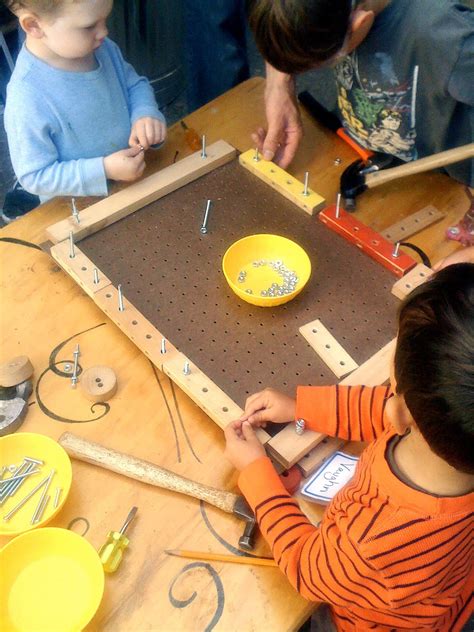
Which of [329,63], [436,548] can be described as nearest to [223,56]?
[329,63]

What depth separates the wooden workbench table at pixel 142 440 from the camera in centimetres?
79

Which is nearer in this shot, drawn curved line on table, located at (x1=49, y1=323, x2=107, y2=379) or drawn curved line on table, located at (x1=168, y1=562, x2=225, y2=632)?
drawn curved line on table, located at (x1=168, y1=562, x2=225, y2=632)

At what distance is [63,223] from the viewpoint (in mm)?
1181

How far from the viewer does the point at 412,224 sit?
4.20 feet

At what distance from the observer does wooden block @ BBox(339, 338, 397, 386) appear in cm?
100

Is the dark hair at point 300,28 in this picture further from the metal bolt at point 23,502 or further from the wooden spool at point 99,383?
the metal bolt at point 23,502

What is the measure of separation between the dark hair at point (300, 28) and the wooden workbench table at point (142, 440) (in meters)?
0.37

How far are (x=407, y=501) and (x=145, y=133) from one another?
92cm

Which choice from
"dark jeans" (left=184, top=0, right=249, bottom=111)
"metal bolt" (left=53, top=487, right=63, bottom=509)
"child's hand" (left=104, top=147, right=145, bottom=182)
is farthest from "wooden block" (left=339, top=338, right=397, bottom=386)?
"dark jeans" (left=184, top=0, right=249, bottom=111)

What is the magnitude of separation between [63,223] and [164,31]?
1.30 metres

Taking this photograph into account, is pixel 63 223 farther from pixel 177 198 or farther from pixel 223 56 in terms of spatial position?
pixel 223 56

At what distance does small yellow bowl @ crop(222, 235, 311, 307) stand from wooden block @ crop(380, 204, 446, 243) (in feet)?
0.71

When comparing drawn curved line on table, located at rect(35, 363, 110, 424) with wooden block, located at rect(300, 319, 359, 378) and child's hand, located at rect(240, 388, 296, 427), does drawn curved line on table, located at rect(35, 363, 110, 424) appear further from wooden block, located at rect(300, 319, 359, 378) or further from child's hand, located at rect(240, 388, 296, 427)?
wooden block, located at rect(300, 319, 359, 378)

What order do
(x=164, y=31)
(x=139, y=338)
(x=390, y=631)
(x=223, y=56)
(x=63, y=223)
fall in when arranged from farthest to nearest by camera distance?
(x=164, y=31) < (x=223, y=56) < (x=63, y=223) < (x=139, y=338) < (x=390, y=631)
